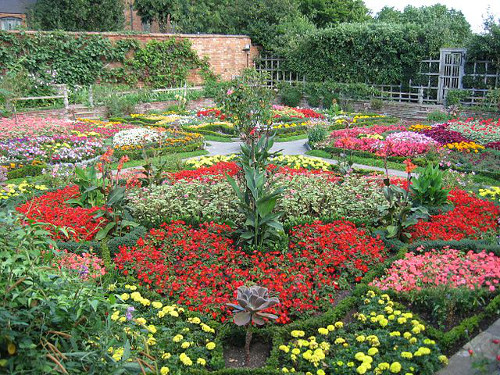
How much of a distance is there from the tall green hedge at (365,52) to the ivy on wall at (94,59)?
208 inches

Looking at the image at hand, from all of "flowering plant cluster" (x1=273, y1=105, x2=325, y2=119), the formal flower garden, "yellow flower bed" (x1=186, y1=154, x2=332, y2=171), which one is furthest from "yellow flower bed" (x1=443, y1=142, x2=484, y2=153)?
"flowering plant cluster" (x1=273, y1=105, x2=325, y2=119)

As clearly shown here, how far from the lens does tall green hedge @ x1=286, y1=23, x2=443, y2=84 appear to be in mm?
18828

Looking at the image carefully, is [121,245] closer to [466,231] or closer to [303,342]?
[303,342]

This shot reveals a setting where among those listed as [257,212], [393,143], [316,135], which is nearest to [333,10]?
[316,135]

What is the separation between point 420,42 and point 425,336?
17806mm

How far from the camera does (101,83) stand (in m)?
19.9

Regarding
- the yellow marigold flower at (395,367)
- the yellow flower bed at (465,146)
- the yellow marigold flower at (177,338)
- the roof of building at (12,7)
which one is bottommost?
the yellow marigold flower at (177,338)

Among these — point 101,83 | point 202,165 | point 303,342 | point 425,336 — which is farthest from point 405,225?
point 101,83

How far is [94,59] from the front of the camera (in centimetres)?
1969

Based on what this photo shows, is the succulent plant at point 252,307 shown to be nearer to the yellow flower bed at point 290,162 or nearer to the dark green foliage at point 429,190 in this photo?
the dark green foliage at point 429,190

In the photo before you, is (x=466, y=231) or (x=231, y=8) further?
(x=231, y=8)

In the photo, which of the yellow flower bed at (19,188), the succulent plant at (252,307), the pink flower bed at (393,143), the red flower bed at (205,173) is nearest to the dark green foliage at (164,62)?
the pink flower bed at (393,143)

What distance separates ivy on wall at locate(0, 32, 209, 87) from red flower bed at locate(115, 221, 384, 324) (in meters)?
15.1

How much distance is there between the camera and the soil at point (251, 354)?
346cm
